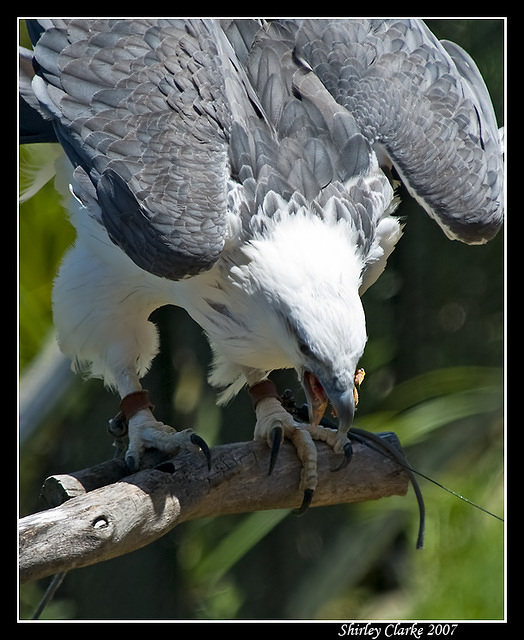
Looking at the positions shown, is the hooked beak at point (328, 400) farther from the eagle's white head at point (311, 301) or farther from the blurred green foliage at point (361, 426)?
the blurred green foliage at point (361, 426)

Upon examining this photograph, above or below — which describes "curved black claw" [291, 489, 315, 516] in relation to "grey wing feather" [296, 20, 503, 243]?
below

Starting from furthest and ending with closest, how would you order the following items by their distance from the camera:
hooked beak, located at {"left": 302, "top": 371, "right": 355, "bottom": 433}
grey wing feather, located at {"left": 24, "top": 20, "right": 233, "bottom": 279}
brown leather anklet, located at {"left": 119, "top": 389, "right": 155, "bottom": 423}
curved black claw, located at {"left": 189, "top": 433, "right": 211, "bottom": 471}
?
brown leather anklet, located at {"left": 119, "top": 389, "right": 155, "bottom": 423} → curved black claw, located at {"left": 189, "top": 433, "right": 211, "bottom": 471} → grey wing feather, located at {"left": 24, "top": 20, "right": 233, "bottom": 279} → hooked beak, located at {"left": 302, "top": 371, "right": 355, "bottom": 433}

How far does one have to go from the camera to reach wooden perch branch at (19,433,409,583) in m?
2.29

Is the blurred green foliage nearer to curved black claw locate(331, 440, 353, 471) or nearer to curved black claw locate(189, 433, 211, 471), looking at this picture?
curved black claw locate(331, 440, 353, 471)

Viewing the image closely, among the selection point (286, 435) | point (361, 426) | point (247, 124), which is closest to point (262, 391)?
point (286, 435)

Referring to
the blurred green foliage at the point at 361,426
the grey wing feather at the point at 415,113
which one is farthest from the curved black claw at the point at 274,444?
the blurred green foliage at the point at 361,426

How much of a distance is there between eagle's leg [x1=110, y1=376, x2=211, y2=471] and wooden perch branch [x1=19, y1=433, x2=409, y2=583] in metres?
0.08

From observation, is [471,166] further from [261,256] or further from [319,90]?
[261,256]

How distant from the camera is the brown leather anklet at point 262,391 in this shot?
11.0 feet

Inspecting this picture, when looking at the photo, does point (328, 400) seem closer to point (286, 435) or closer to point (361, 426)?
point (286, 435)

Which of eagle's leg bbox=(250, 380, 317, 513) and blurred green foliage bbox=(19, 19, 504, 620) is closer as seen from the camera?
eagle's leg bbox=(250, 380, 317, 513)

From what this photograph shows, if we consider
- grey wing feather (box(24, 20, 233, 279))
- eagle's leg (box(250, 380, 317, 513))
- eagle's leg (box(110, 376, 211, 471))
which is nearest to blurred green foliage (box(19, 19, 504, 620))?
eagle's leg (box(110, 376, 211, 471))
